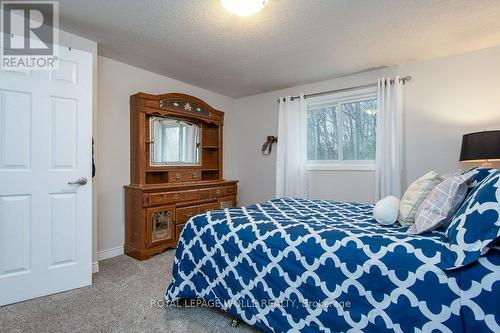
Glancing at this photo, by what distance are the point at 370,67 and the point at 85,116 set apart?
3.19 metres

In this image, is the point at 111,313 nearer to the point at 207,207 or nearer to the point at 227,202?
the point at 207,207

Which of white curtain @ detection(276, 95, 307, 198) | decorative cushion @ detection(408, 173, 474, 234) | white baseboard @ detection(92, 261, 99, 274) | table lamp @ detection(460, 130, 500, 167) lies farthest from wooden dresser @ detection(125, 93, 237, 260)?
table lamp @ detection(460, 130, 500, 167)

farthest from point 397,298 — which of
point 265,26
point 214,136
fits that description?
point 214,136

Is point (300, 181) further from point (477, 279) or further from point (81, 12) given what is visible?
point (81, 12)

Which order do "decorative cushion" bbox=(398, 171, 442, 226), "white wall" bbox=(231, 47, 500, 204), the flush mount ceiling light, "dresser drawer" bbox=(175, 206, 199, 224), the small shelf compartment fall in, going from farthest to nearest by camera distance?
the small shelf compartment → "dresser drawer" bbox=(175, 206, 199, 224) → "white wall" bbox=(231, 47, 500, 204) → the flush mount ceiling light → "decorative cushion" bbox=(398, 171, 442, 226)

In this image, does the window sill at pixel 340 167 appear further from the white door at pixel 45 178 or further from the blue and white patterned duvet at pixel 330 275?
the white door at pixel 45 178

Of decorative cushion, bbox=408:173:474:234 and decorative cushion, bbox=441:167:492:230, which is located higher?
decorative cushion, bbox=441:167:492:230

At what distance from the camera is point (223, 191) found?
3.82 metres

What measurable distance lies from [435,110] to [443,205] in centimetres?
203

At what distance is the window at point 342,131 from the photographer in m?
3.34

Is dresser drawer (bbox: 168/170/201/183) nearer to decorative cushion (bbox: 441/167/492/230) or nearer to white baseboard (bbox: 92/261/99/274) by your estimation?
white baseboard (bbox: 92/261/99/274)

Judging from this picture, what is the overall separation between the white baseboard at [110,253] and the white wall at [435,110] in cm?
265

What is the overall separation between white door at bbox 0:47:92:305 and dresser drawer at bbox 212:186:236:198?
5.57ft

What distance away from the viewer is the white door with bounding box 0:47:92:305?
6.27 ft
